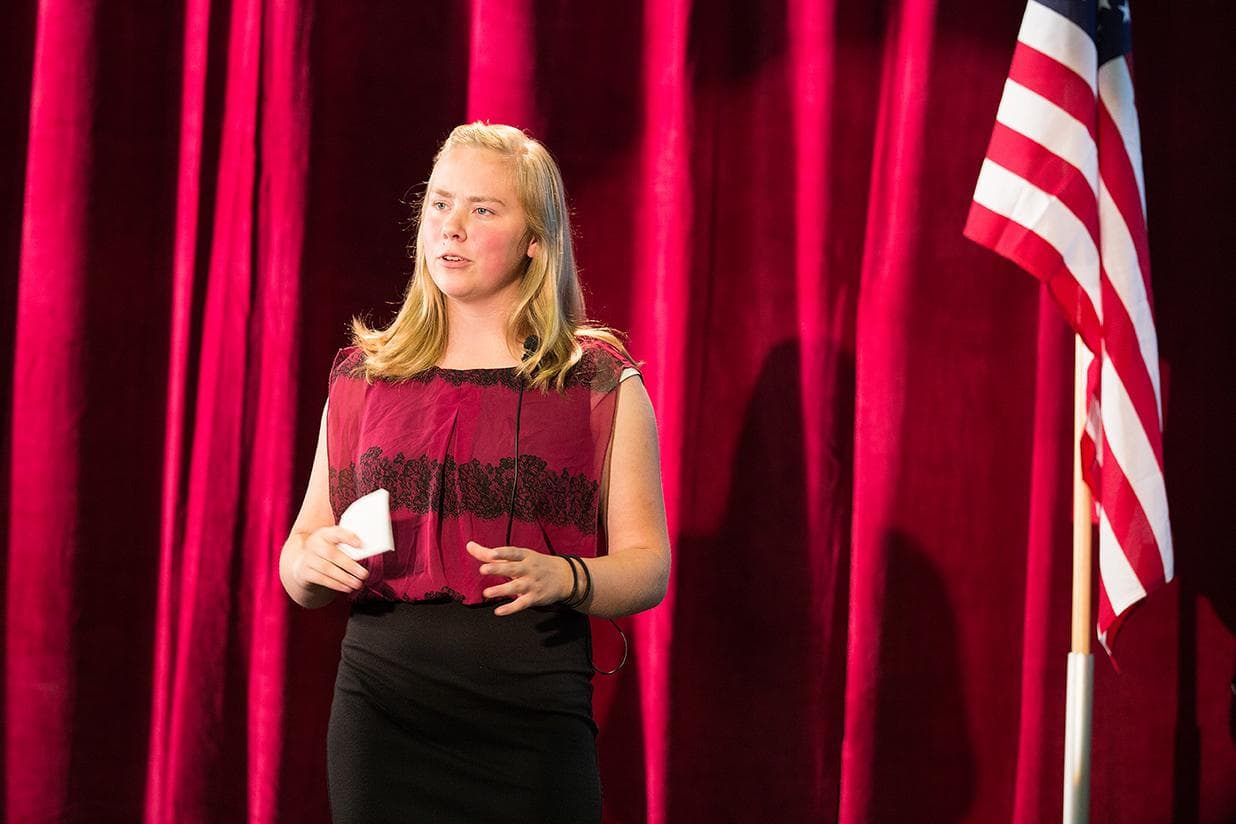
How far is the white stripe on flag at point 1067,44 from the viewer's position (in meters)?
2.09

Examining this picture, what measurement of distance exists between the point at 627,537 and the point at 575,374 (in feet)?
0.76

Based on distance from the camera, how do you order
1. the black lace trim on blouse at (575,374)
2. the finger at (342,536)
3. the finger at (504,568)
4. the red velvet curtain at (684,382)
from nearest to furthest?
the finger at (504,568)
the finger at (342,536)
the black lace trim on blouse at (575,374)
the red velvet curtain at (684,382)

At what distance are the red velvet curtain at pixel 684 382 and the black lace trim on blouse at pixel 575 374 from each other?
2.77 feet

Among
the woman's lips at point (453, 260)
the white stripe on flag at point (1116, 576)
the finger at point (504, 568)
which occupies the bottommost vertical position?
the white stripe on flag at point (1116, 576)

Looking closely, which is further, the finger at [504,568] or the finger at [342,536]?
the finger at [342,536]

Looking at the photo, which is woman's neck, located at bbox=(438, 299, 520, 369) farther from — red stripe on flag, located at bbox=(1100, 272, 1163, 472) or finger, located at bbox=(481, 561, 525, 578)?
red stripe on flag, located at bbox=(1100, 272, 1163, 472)

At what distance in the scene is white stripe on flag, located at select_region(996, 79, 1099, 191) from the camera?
208cm

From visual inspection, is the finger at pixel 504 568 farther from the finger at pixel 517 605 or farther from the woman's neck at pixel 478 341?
the woman's neck at pixel 478 341

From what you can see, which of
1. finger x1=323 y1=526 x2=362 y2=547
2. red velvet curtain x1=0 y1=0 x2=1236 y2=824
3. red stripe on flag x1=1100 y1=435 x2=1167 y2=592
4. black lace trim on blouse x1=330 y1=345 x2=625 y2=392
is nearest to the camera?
finger x1=323 y1=526 x2=362 y2=547

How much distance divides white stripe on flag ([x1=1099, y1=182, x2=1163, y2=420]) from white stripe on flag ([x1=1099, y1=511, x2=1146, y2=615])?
0.23 meters

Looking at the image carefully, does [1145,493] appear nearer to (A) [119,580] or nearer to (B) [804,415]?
(B) [804,415]

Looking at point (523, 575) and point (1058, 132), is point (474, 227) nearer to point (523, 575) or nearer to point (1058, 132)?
point (523, 575)

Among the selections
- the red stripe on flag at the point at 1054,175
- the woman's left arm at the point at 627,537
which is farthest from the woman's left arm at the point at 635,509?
the red stripe on flag at the point at 1054,175

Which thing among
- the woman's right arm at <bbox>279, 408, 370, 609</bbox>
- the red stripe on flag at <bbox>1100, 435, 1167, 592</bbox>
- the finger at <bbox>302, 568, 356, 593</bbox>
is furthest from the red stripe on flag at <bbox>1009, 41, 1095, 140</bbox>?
the finger at <bbox>302, 568, 356, 593</bbox>
